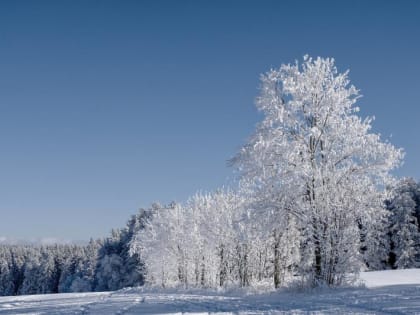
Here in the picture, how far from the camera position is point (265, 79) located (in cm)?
2192

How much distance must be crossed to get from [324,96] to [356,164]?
3.36 meters

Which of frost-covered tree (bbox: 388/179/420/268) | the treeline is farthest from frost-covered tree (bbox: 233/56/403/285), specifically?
the treeline

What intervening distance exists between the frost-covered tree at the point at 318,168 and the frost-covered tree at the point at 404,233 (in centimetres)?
2904

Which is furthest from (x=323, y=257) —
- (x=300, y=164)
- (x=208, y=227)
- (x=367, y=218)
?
(x=208, y=227)

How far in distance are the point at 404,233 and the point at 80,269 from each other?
73.9 meters

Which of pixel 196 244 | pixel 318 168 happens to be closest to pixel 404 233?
pixel 196 244

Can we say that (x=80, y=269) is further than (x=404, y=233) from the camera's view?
Yes

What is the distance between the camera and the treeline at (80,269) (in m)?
69.9

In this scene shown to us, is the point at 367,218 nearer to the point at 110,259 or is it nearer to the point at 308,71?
the point at 308,71

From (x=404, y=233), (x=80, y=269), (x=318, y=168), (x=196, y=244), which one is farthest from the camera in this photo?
(x=80, y=269)

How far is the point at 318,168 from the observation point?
64.4 ft

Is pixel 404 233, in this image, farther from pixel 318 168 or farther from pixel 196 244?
pixel 318 168

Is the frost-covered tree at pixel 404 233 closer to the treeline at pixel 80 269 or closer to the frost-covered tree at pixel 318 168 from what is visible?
the frost-covered tree at pixel 318 168

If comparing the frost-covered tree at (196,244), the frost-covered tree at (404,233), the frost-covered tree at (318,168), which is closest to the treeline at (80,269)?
the frost-covered tree at (196,244)
